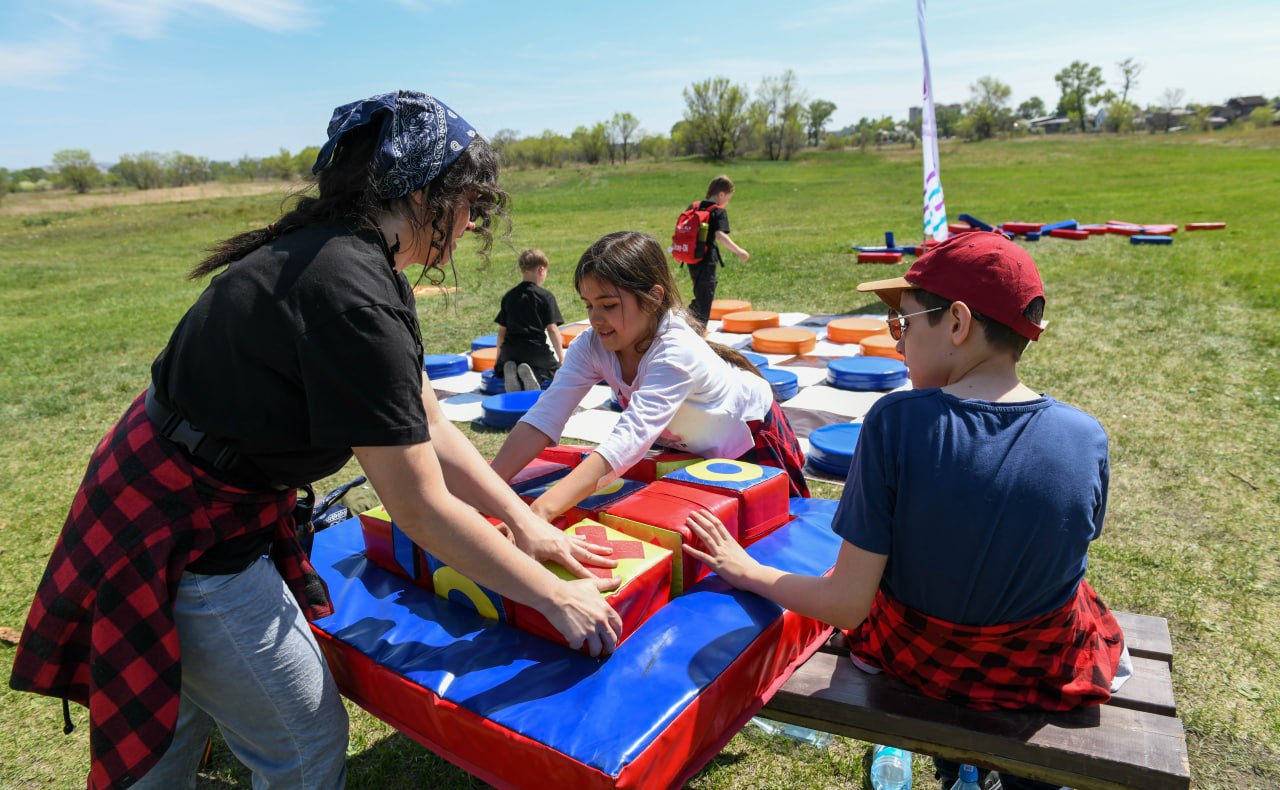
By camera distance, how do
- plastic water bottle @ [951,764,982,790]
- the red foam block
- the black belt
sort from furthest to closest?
plastic water bottle @ [951,764,982,790], the red foam block, the black belt

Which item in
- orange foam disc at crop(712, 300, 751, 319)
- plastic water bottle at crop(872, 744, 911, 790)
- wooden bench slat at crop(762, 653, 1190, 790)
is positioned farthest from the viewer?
orange foam disc at crop(712, 300, 751, 319)

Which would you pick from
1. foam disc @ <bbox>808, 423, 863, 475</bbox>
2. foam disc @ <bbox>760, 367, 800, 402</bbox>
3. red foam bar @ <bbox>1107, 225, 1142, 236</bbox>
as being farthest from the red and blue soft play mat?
red foam bar @ <bbox>1107, 225, 1142, 236</bbox>

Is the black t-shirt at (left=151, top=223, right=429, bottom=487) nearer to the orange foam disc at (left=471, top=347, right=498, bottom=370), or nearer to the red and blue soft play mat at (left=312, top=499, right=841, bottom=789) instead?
the red and blue soft play mat at (left=312, top=499, right=841, bottom=789)

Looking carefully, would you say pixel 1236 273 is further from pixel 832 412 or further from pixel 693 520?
pixel 693 520

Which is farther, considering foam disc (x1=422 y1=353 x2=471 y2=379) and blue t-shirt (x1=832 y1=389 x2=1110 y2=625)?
foam disc (x1=422 y1=353 x2=471 y2=379)


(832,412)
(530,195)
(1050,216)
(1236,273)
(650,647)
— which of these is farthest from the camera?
(530,195)

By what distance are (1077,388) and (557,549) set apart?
5.23 meters

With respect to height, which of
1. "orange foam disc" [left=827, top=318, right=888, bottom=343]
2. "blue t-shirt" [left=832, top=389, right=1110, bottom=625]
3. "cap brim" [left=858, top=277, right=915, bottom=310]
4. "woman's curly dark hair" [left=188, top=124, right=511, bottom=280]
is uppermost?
"woman's curly dark hair" [left=188, top=124, right=511, bottom=280]

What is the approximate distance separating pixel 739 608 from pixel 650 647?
297 mm

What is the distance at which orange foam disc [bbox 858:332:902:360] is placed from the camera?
268 inches

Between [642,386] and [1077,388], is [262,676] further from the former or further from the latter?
[1077,388]

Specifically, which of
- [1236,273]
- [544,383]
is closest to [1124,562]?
[544,383]

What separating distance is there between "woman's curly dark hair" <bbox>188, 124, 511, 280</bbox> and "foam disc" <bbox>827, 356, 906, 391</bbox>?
15.6 feet

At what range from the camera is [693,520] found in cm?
223
